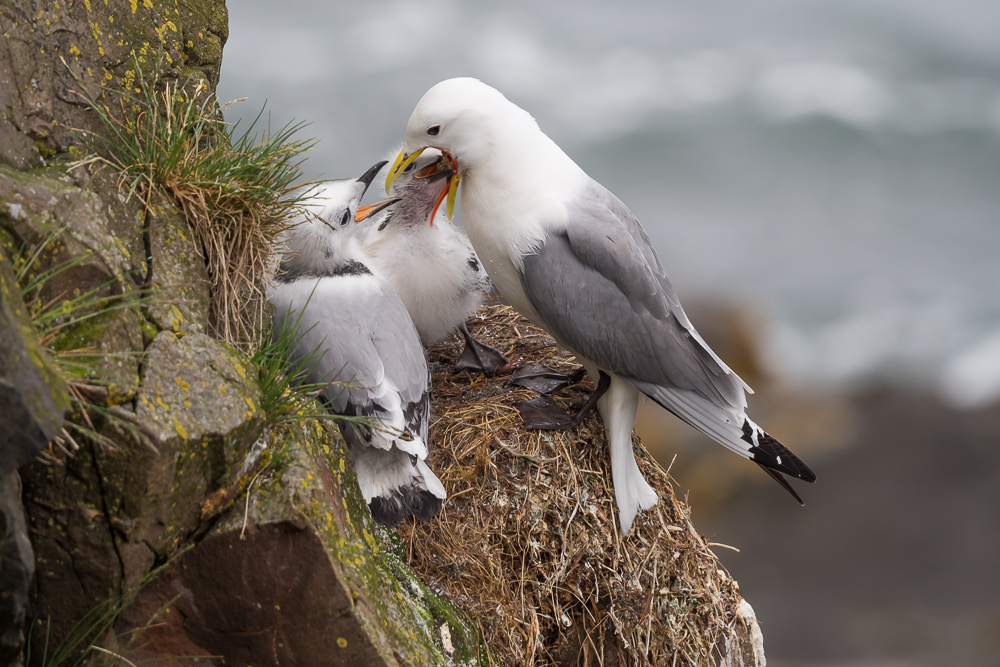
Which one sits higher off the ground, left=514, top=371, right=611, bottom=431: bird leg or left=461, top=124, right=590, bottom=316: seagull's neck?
left=461, top=124, right=590, bottom=316: seagull's neck

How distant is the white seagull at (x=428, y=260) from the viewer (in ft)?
13.0

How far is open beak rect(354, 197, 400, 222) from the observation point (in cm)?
394

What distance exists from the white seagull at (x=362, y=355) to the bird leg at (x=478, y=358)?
0.67 m

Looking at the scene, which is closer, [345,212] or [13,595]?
[13,595]

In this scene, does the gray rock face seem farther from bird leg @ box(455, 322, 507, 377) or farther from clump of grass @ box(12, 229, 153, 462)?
bird leg @ box(455, 322, 507, 377)

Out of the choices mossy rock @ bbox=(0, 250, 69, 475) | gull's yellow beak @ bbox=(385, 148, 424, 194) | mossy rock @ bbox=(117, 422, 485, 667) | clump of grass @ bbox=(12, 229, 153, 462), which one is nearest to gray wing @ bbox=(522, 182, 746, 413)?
gull's yellow beak @ bbox=(385, 148, 424, 194)

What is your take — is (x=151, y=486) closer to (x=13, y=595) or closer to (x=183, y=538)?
(x=183, y=538)

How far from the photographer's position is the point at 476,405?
3.75m

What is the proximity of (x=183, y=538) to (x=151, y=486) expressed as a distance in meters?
0.23

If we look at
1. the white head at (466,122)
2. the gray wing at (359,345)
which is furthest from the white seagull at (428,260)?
the gray wing at (359,345)

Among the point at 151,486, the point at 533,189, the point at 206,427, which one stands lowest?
the point at 151,486

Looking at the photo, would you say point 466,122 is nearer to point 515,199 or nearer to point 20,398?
point 515,199

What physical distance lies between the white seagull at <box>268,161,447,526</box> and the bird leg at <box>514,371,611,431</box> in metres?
0.45

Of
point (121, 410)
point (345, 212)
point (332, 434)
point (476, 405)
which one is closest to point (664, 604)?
point (476, 405)
